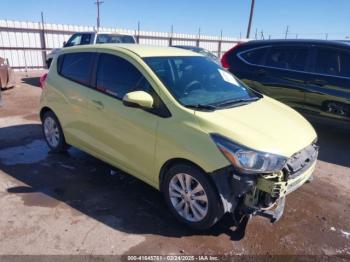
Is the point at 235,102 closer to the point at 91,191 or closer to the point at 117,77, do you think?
the point at 117,77

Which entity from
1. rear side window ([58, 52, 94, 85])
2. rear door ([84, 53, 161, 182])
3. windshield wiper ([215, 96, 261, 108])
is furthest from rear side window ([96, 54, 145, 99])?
windshield wiper ([215, 96, 261, 108])

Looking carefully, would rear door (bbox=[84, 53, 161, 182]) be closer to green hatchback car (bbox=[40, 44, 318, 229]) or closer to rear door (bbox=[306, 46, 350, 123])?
green hatchback car (bbox=[40, 44, 318, 229])

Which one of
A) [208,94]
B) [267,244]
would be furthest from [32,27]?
[267,244]

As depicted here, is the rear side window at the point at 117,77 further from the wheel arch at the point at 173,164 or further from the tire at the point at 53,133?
the tire at the point at 53,133

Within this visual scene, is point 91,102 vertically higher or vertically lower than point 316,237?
higher

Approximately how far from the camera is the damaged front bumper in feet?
9.37

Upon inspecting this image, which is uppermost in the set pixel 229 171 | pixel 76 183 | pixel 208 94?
pixel 208 94

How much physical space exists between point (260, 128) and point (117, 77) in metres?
1.82

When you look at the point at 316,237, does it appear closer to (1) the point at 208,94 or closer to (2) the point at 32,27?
(1) the point at 208,94

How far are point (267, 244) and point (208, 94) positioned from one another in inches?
66.4

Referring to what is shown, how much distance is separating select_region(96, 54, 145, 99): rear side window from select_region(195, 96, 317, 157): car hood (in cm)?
92

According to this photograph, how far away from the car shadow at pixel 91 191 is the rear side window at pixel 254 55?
3814 millimetres

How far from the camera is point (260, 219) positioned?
3.55 meters

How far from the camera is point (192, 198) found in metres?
3.20
